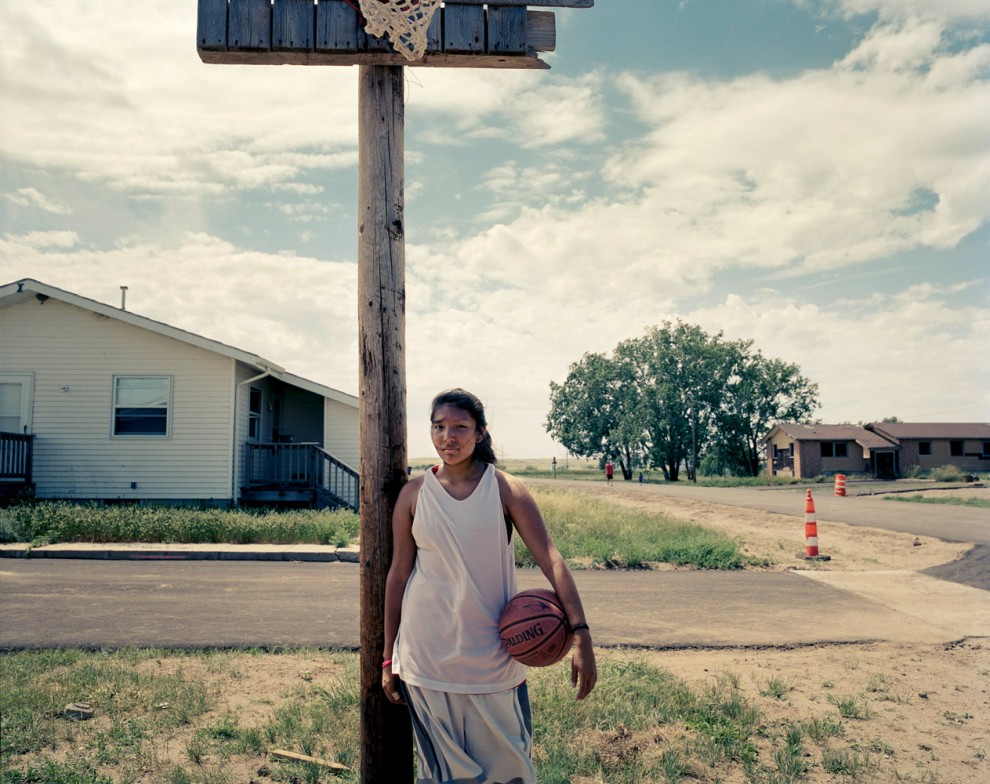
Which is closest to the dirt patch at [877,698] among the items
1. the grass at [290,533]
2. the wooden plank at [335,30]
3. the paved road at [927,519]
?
the wooden plank at [335,30]

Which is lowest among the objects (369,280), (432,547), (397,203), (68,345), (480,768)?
(480,768)

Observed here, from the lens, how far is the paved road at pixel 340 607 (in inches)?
289

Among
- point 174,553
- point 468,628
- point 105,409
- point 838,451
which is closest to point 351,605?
point 174,553

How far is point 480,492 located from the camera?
9.86 feet

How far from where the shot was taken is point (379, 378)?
352cm

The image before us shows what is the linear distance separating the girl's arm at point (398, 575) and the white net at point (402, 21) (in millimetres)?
2033

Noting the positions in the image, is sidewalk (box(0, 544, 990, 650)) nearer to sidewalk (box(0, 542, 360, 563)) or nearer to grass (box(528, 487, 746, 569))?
sidewalk (box(0, 542, 360, 563))

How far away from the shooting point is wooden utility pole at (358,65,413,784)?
3461 mm

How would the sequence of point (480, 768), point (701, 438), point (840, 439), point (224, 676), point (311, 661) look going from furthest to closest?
point (701, 438), point (840, 439), point (311, 661), point (224, 676), point (480, 768)

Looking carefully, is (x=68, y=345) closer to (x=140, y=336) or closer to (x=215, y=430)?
(x=140, y=336)

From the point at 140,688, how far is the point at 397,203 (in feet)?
13.3

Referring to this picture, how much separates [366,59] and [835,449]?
63.7 m

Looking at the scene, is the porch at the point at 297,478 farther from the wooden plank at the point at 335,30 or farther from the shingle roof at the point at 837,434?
the shingle roof at the point at 837,434

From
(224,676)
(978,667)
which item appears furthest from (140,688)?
(978,667)
